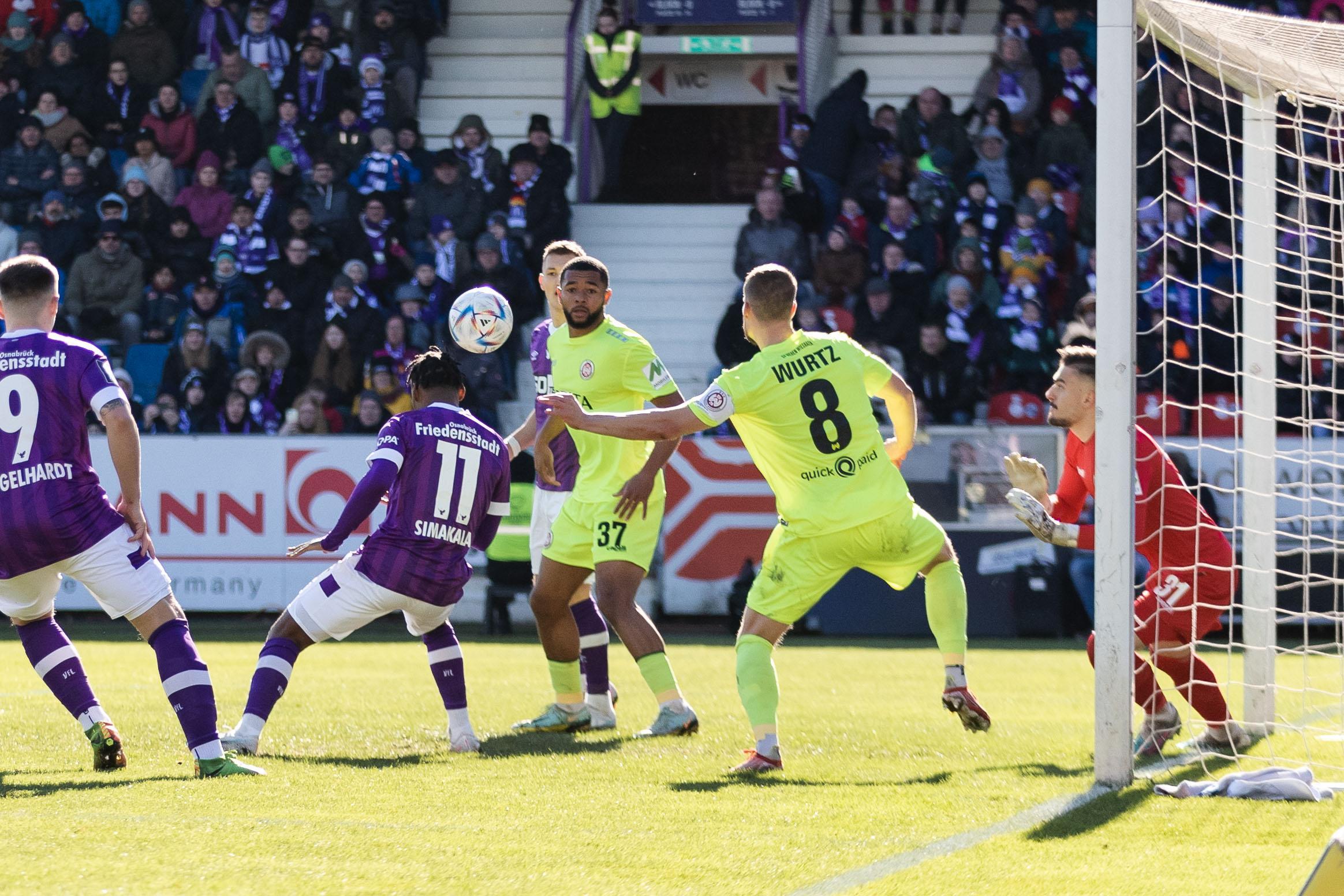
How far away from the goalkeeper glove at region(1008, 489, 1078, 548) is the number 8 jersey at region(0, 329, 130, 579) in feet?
11.0

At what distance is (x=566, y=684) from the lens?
8273 millimetres

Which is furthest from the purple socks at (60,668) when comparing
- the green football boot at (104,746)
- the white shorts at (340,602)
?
the white shorts at (340,602)

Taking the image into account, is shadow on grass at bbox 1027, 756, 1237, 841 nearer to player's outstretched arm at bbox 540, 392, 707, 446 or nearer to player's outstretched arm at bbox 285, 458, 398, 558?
player's outstretched arm at bbox 540, 392, 707, 446

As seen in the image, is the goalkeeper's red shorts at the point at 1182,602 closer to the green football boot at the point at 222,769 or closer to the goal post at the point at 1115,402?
the goal post at the point at 1115,402

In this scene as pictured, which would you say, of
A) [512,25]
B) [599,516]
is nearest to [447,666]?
[599,516]

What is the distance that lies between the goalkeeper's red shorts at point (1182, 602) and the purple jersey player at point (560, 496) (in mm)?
2663

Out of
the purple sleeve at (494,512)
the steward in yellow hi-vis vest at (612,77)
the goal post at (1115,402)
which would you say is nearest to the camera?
the goal post at (1115,402)

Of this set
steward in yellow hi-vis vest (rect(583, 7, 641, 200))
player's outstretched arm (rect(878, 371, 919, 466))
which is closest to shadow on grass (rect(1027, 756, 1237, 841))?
player's outstretched arm (rect(878, 371, 919, 466))

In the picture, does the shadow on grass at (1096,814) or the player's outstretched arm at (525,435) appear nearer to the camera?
the shadow on grass at (1096,814)

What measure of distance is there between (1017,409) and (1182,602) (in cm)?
865

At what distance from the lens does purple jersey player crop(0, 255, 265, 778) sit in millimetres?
6281

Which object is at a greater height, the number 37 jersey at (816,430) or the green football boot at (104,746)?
the number 37 jersey at (816,430)

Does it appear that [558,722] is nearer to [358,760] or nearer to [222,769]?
[358,760]

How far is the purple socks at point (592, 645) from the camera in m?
8.52
